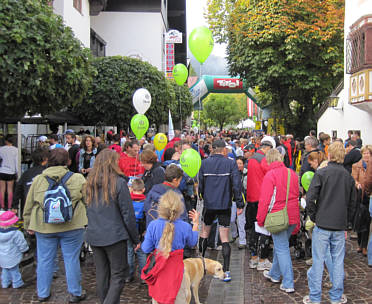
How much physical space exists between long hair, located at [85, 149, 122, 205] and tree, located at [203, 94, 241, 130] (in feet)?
214

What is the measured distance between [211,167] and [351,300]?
242 cm

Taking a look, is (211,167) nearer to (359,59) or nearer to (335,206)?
(335,206)

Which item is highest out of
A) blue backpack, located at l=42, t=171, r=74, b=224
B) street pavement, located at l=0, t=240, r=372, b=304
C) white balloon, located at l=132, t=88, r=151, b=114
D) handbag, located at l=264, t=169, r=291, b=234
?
white balloon, located at l=132, t=88, r=151, b=114

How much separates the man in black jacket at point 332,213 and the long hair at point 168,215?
Answer: 6.21ft

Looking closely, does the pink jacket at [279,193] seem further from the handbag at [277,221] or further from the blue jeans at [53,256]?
the blue jeans at [53,256]

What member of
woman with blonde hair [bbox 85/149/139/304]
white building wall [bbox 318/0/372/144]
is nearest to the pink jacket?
woman with blonde hair [bbox 85/149/139/304]

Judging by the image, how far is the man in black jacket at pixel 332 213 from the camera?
4520 millimetres

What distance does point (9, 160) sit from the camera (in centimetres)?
879

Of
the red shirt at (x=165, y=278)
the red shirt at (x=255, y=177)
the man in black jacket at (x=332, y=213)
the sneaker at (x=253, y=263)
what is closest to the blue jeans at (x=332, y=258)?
the man in black jacket at (x=332, y=213)

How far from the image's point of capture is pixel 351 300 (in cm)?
484

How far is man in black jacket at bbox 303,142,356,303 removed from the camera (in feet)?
14.8

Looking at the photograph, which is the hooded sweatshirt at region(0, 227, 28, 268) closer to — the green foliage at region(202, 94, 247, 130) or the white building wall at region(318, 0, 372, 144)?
the white building wall at region(318, 0, 372, 144)

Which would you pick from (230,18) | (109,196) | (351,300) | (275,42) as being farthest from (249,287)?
(230,18)

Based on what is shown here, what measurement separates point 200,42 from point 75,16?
382 inches
